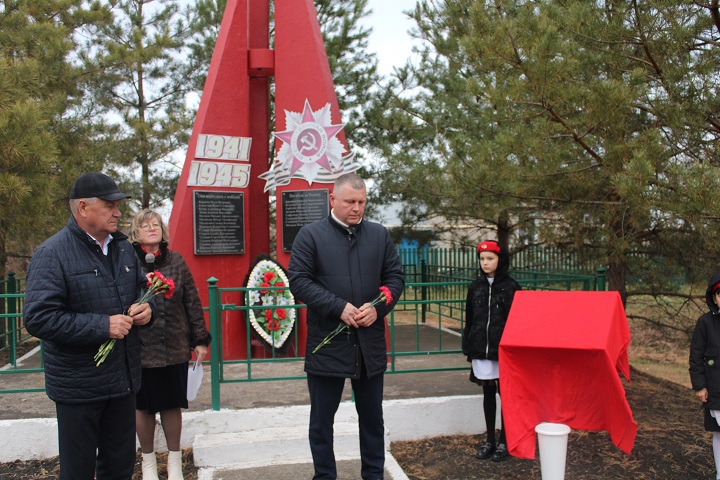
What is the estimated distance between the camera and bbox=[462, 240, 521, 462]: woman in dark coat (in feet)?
13.6

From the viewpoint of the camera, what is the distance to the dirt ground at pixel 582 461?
4.09m

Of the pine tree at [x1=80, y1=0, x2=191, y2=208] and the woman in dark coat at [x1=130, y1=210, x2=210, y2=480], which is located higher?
the pine tree at [x1=80, y1=0, x2=191, y2=208]

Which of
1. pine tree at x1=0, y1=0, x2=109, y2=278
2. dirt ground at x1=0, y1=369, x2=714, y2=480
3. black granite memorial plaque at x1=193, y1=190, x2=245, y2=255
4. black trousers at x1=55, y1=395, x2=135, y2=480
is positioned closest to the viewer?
black trousers at x1=55, y1=395, x2=135, y2=480

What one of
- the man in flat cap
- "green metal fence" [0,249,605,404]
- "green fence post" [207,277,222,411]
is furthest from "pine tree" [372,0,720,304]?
the man in flat cap

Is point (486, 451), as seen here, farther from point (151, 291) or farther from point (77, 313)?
point (77, 313)

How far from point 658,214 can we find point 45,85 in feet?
26.9

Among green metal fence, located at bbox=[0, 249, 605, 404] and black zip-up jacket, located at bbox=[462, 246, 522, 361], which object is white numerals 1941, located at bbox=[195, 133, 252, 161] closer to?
green metal fence, located at bbox=[0, 249, 605, 404]

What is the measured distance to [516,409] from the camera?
375cm

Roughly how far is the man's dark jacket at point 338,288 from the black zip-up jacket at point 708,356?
192 centimetres

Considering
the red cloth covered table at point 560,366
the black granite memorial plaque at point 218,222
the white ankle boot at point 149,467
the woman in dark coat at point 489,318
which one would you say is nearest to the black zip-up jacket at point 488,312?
the woman in dark coat at point 489,318

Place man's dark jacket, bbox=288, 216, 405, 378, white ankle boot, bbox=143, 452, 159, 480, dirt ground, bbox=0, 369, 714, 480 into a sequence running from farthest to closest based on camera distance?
dirt ground, bbox=0, 369, 714, 480 → white ankle boot, bbox=143, 452, 159, 480 → man's dark jacket, bbox=288, 216, 405, 378

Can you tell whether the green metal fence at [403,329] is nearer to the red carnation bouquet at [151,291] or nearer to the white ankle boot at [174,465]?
the white ankle boot at [174,465]

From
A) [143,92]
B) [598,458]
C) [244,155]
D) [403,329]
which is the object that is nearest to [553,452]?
[598,458]

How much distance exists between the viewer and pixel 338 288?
318 centimetres
